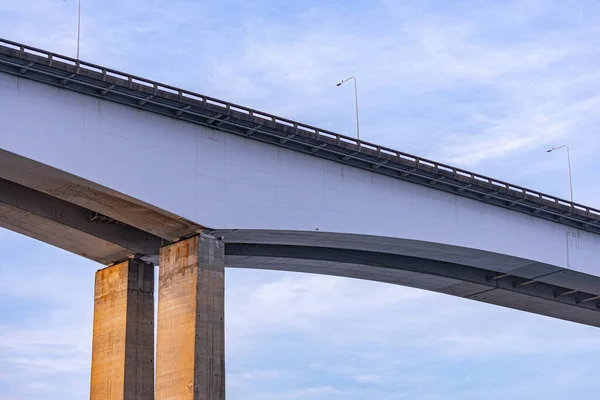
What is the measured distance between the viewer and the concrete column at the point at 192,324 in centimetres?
4553

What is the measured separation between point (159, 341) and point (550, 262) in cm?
2630

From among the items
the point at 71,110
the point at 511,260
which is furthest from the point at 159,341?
the point at 511,260

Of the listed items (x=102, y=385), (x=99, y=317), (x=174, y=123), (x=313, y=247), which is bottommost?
(x=102, y=385)

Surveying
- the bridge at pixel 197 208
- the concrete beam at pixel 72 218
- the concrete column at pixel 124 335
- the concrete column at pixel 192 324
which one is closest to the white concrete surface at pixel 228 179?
the bridge at pixel 197 208

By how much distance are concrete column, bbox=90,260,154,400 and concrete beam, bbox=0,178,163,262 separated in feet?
4.48

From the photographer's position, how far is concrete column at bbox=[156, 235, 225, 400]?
149 ft

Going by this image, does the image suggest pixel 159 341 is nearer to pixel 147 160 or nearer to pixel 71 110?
pixel 147 160

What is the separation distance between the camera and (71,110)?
1772 inches

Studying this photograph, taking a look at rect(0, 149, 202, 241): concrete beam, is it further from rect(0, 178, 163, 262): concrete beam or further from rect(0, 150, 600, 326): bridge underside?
rect(0, 178, 163, 262): concrete beam

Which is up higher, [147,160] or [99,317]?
[147,160]

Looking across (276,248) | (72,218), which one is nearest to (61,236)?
(72,218)

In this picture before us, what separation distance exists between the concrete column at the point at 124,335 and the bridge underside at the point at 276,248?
1.20 m

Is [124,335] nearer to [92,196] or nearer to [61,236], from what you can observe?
[61,236]

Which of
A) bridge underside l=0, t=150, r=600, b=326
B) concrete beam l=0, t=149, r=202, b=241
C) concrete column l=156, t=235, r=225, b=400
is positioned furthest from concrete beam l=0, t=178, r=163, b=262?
concrete column l=156, t=235, r=225, b=400
